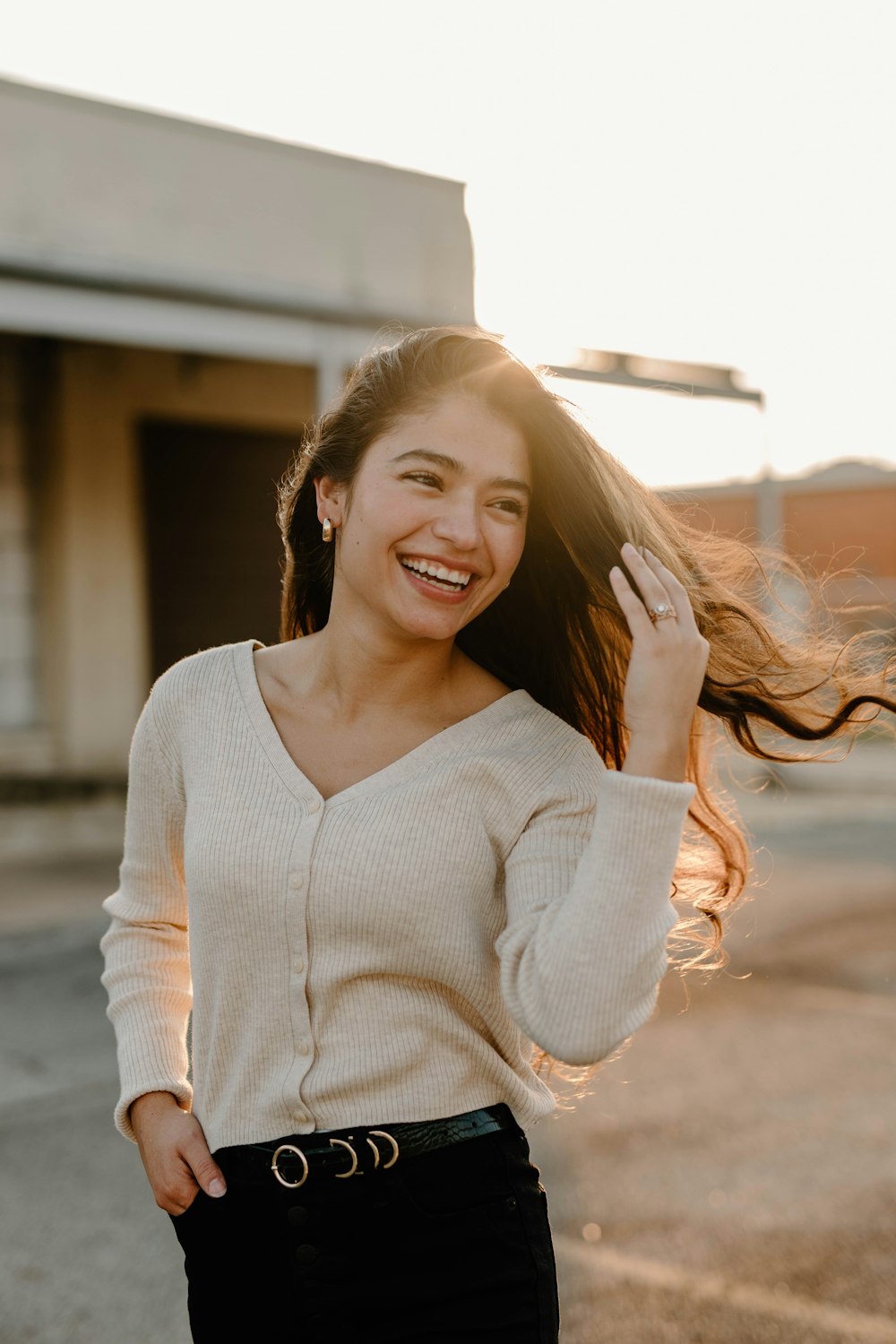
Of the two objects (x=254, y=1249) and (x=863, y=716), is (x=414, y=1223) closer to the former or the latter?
(x=254, y=1249)

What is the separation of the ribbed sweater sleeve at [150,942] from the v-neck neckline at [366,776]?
0.17 metres

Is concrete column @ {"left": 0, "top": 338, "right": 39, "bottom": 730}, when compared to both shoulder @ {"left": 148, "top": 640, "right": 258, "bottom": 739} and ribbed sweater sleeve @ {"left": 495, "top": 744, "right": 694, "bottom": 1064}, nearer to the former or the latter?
shoulder @ {"left": 148, "top": 640, "right": 258, "bottom": 739}

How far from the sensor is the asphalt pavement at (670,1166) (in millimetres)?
3438

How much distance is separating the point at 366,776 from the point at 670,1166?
2.71 metres

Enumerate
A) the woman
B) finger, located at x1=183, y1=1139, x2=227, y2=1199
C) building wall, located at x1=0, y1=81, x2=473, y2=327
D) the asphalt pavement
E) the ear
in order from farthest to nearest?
building wall, located at x1=0, y1=81, x2=473, y2=327, the asphalt pavement, the ear, finger, located at x1=183, y1=1139, x2=227, y2=1199, the woman

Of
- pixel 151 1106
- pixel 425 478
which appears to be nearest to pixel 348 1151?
pixel 151 1106

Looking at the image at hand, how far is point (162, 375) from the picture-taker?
1372 cm

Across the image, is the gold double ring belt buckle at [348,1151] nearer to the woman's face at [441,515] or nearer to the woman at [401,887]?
the woman at [401,887]

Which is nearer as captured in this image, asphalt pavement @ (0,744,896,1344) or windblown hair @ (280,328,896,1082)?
windblown hair @ (280,328,896,1082)

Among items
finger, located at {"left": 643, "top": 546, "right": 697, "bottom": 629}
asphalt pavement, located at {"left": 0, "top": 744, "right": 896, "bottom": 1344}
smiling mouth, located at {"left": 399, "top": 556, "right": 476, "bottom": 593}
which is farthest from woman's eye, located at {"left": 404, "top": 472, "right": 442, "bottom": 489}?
asphalt pavement, located at {"left": 0, "top": 744, "right": 896, "bottom": 1344}

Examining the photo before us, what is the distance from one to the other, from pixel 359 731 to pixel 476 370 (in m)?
0.54

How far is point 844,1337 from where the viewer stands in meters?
3.27

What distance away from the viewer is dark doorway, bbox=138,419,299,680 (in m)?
13.8

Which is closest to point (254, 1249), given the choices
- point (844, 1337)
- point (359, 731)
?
point (359, 731)
